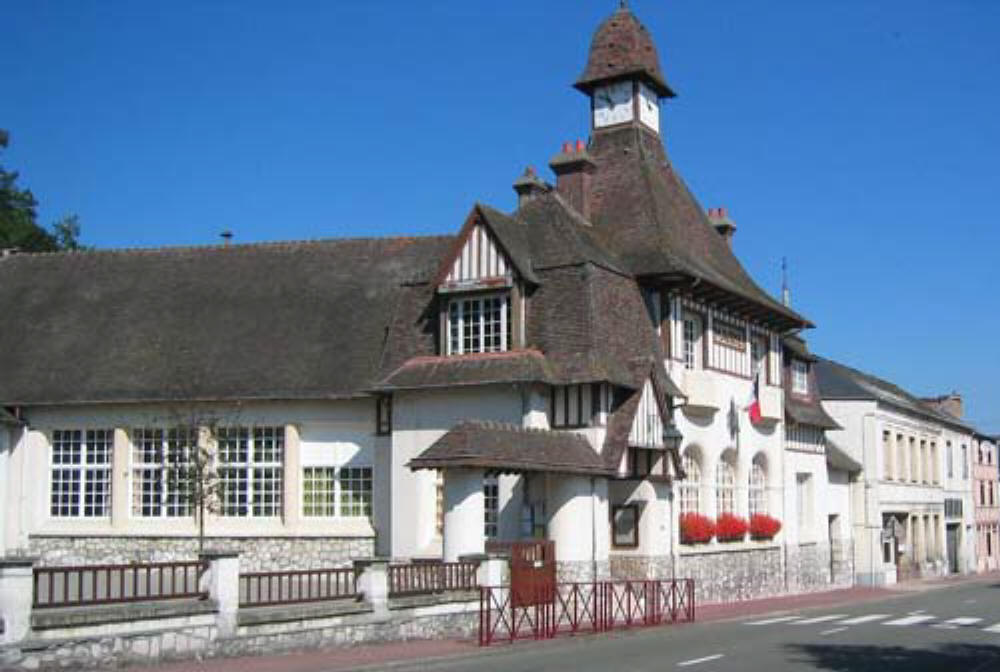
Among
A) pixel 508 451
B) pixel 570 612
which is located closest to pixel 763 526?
pixel 570 612

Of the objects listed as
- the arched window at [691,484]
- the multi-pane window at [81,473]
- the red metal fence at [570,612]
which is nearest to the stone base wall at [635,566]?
the red metal fence at [570,612]

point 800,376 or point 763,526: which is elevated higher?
point 800,376

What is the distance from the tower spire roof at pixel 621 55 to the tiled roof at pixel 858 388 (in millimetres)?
18901

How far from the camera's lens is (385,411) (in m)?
29.3

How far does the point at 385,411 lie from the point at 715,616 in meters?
8.43

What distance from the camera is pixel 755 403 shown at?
34.1 m

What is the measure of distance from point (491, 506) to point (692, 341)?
7.36 meters

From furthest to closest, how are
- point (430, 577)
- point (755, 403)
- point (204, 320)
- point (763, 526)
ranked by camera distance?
point (763, 526) < point (755, 403) < point (204, 320) < point (430, 577)

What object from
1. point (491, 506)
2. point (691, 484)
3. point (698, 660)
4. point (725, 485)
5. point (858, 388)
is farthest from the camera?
point (858, 388)

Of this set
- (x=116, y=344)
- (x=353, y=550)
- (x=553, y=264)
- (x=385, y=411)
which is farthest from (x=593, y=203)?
(x=116, y=344)

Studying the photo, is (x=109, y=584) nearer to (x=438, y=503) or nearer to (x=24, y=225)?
(x=438, y=503)

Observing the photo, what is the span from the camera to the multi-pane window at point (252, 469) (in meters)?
30.7

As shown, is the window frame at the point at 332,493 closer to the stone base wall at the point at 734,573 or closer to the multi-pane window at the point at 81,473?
the multi-pane window at the point at 81,473

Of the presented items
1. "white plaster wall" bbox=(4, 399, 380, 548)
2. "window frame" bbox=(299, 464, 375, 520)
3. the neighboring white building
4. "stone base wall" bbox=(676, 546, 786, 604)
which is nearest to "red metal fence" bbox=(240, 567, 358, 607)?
"window frame" bbox=(299, 464, 375, 520)
